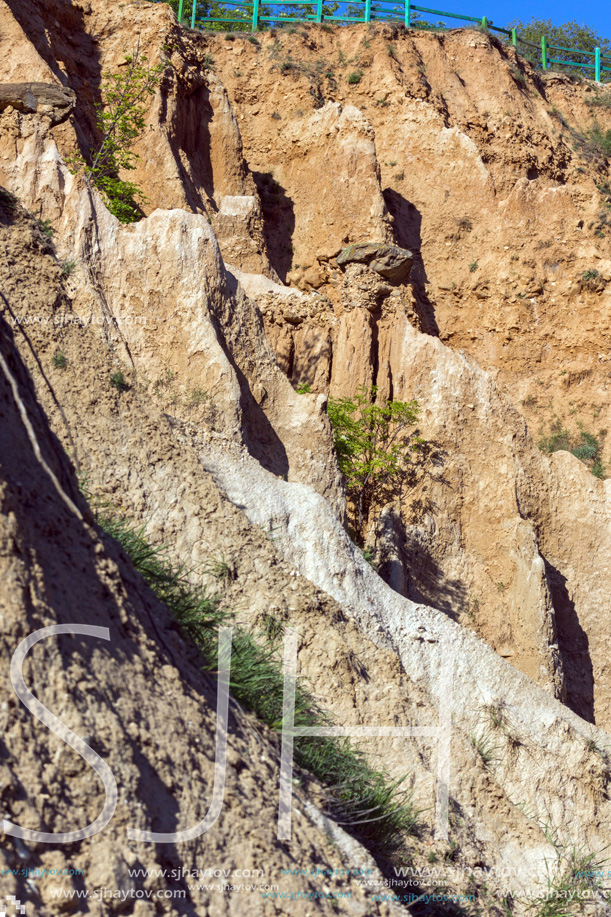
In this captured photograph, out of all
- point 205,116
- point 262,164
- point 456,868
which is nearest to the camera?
point 456,868

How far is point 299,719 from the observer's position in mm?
5574

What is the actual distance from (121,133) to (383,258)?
21.7 ft

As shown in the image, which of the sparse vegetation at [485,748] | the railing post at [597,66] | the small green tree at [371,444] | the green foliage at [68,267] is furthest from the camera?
the railing post at [597,66]

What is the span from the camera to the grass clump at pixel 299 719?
5168 mm

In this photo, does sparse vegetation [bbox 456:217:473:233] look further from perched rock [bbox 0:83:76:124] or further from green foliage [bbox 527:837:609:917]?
green foliage [bbox 527:837:609:917]

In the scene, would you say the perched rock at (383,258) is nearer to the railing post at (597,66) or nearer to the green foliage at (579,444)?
the green foliage at (579,444)

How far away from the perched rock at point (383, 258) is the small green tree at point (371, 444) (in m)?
3.90

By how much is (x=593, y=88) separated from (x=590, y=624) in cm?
2331

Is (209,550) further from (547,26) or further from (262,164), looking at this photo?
(547,26)

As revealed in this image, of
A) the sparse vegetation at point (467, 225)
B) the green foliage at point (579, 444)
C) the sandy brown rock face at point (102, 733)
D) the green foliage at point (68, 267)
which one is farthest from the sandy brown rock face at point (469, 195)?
the sandy brown rock face at point (102, 733)

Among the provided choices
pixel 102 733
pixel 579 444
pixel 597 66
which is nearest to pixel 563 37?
pixel 597 66

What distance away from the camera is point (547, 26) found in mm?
42031

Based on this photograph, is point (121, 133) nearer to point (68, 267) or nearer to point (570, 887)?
point (68, 267)

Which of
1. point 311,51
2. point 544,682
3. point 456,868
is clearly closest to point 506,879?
point 456,868
